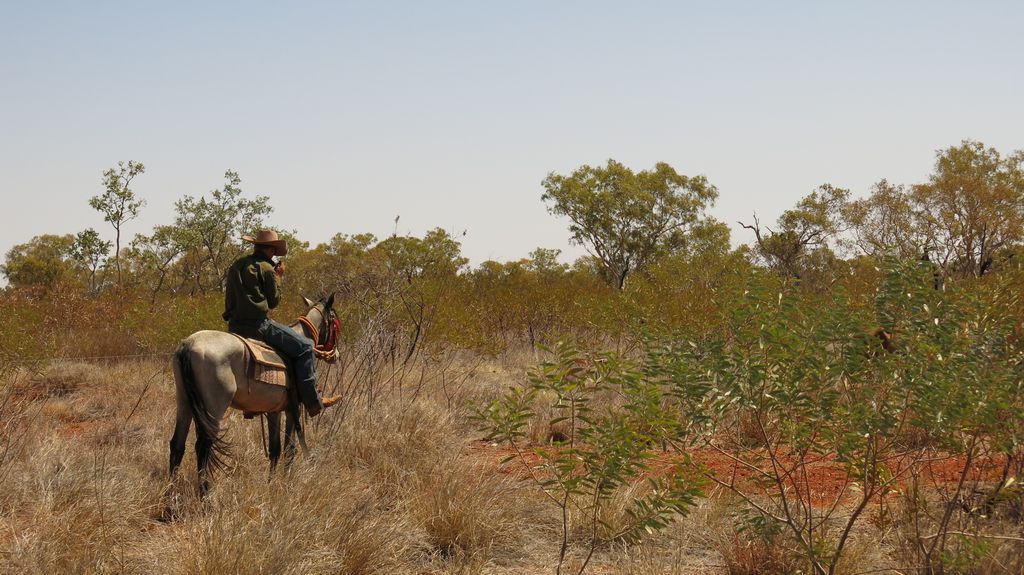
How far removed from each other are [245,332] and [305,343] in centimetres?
49

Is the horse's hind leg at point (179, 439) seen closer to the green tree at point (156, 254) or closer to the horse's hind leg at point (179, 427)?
the horse's hind leg at point (179, 427)

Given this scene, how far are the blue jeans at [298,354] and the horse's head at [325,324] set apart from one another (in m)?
0.42

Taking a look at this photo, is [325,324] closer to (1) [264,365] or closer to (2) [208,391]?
(1) [264,365]

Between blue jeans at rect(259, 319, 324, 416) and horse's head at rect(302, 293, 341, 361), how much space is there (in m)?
0.42

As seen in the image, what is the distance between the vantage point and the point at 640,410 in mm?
3973

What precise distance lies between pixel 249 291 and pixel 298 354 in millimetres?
647

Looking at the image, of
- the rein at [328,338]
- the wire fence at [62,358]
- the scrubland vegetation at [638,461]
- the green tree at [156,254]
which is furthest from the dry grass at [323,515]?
the green tree at [156,254]

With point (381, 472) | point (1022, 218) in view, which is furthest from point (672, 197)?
point (381, 472)

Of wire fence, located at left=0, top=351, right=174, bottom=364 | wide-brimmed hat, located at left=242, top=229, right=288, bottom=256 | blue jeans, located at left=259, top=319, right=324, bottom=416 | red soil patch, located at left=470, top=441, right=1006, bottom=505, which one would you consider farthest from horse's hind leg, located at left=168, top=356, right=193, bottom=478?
wire fence, located at left=0, top=351, right=174, bottom=364

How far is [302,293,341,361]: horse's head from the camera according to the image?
7.12 meters

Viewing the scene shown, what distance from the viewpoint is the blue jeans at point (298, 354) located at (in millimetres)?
6555

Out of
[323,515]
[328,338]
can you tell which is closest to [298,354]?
[328,338]

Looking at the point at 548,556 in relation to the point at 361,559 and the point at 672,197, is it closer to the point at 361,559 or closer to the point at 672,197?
the point at 361,559

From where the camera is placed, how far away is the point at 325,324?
7219 millimetres
